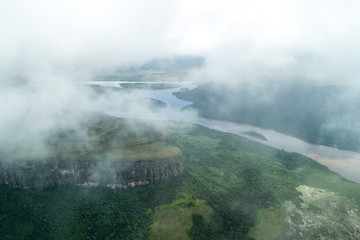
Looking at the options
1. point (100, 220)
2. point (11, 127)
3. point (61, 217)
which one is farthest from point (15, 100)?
point (100, 220)

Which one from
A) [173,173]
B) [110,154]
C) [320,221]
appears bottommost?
[320,221]

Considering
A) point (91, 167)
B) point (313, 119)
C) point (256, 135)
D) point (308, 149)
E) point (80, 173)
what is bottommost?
point (308, 149)

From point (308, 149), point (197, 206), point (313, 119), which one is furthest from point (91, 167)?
point (313, 119)

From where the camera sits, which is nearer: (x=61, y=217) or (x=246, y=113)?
(x=61, y=217)

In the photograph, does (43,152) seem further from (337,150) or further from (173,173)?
(337,150)

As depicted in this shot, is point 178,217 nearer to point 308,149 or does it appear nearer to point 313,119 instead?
point 308,149

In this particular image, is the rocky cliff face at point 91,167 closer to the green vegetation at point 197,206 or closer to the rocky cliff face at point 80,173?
the rocky cliff face at point 80,173

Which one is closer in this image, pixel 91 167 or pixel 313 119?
pixel 91 167
